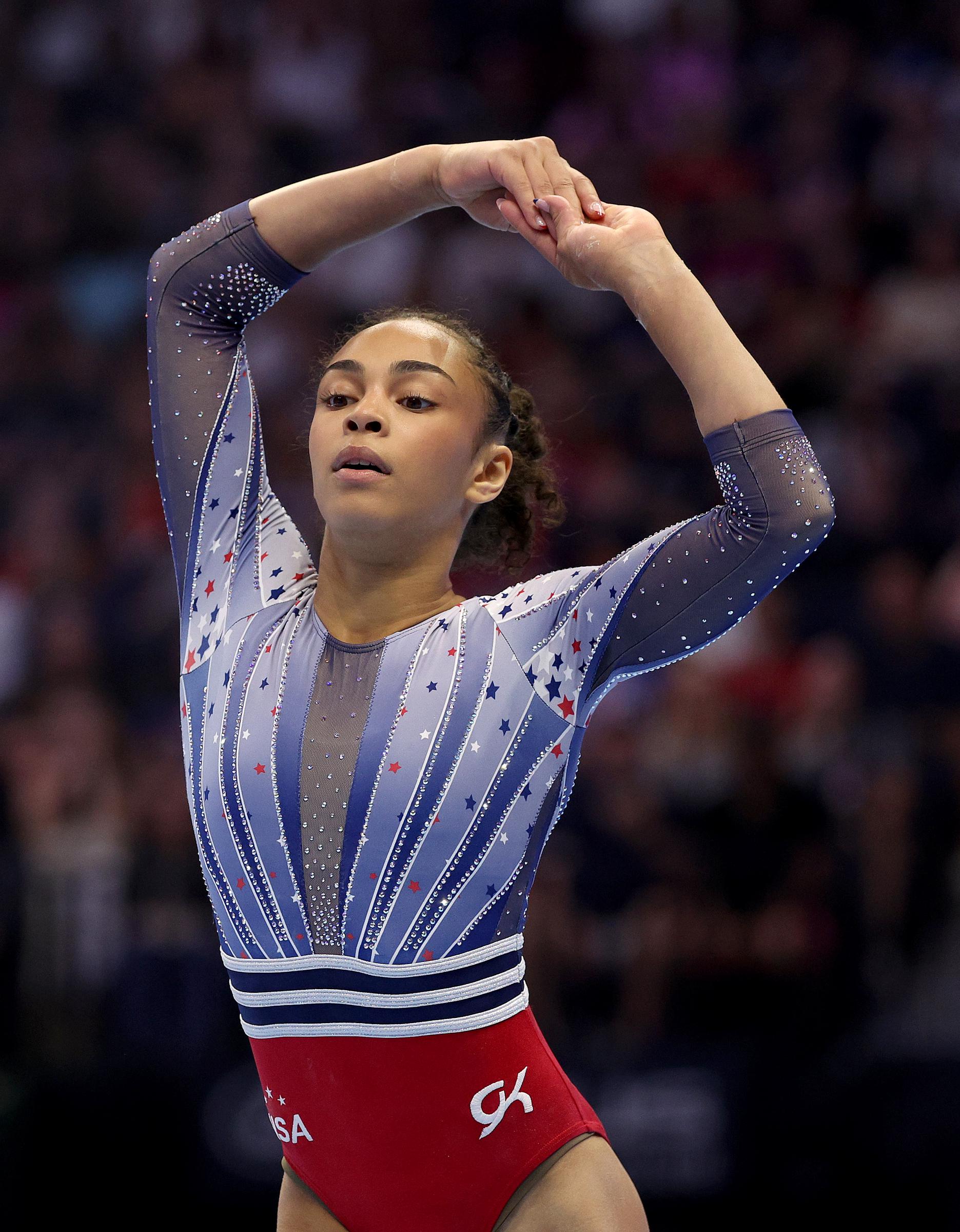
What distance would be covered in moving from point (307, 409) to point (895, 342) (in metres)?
4.43

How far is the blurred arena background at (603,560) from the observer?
15.6 feet

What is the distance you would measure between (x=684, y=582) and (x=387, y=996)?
2.46 feet

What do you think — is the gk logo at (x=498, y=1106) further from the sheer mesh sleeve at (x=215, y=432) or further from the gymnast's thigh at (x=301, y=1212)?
the sheer mesh sleeve at (x=215, y=432)

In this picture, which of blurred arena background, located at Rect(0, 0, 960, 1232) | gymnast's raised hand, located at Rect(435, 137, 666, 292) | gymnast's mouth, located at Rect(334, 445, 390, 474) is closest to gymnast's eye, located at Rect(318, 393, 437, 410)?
gymnast's mouth, located at Rect(334, 445, 390, 474)

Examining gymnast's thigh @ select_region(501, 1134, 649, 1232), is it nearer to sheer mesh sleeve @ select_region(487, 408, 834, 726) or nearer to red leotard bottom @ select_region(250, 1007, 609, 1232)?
red leotard bottom @ select_region(250, 1007, 609, 1232)

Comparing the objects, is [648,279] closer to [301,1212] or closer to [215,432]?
[215,432]

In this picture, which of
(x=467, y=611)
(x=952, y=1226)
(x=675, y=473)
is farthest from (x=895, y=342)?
(x=467, y=611)

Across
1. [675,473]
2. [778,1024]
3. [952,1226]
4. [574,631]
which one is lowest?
[952,1226]

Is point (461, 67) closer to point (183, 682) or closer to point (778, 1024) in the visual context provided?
point (778, 1024)

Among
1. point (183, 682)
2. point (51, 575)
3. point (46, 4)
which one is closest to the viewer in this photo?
point (183, 682)

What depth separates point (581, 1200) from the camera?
89.0 inches

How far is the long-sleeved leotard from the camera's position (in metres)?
2.28

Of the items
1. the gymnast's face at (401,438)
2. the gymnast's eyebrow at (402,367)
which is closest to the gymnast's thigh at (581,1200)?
the gymnast's face at (401,438)

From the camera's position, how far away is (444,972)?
2.32 m
